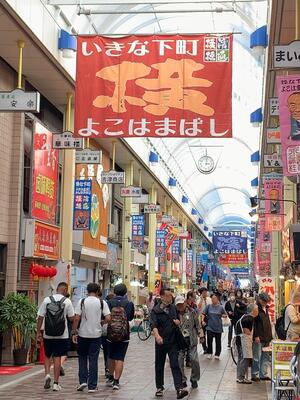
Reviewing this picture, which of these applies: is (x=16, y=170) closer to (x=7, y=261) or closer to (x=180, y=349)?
(x=7, y=261)

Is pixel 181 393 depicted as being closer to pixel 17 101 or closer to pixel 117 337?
pixel 117 337

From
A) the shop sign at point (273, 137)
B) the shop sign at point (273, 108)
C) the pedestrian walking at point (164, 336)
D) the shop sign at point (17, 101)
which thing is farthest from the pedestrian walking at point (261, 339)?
the shop sign at point (273, 137)

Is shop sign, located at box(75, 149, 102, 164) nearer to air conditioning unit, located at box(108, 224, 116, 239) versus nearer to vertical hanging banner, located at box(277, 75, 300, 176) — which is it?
vertical hanging banner, located at box(277, 75, 300, 176)

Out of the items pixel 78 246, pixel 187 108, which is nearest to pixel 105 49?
pixel 187 108

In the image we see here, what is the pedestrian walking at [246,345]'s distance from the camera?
11.6 m

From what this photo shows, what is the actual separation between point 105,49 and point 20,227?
15.3 feet

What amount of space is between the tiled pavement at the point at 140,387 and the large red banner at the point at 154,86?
406 centimetres

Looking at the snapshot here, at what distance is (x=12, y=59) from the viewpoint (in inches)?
565

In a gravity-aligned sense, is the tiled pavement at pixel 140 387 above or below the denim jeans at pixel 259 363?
below

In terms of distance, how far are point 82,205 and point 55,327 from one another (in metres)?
8.43

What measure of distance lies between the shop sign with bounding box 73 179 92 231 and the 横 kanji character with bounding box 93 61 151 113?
6.75 m

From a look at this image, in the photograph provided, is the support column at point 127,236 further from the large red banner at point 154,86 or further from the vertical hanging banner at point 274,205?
the large red banner at point 154,86

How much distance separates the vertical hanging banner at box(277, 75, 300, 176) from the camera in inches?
367

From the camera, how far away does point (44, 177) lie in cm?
1627
